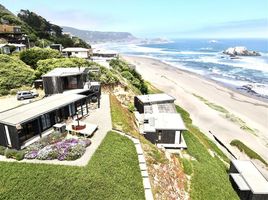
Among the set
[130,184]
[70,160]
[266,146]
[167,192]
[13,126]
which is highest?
[13,126]

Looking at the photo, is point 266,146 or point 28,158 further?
point 266,146

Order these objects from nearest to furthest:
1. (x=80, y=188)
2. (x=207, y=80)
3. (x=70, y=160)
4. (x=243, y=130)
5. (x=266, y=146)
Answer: (x=80, y=188) < (x=70, y=160) < (x=266, y=146) < (x=243, y=130) < (x=207, y=80)

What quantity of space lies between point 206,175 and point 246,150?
13.4 meters

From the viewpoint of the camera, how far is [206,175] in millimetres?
21297

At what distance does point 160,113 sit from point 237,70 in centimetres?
7059

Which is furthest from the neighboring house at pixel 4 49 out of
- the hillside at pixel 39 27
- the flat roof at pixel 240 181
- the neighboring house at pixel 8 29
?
the flat roof at pixel 240 181

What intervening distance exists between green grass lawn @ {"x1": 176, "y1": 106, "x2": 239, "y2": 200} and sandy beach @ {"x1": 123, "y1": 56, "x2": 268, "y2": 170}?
7224 mm

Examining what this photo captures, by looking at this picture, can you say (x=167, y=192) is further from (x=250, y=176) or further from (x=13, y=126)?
(x=13, y=126)

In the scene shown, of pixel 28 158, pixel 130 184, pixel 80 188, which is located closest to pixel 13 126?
pixel 28 158

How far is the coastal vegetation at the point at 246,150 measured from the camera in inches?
1182

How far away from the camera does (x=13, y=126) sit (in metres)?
17.7

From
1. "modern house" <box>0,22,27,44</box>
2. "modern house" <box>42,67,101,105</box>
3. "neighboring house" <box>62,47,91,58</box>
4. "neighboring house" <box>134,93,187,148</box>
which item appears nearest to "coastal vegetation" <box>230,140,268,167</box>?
"neighboring house" <box>134,93,187,148</box>

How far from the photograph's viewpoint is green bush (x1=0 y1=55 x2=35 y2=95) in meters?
33.8

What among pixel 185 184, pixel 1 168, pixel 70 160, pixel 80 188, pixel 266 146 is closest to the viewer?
pixel 80 188
